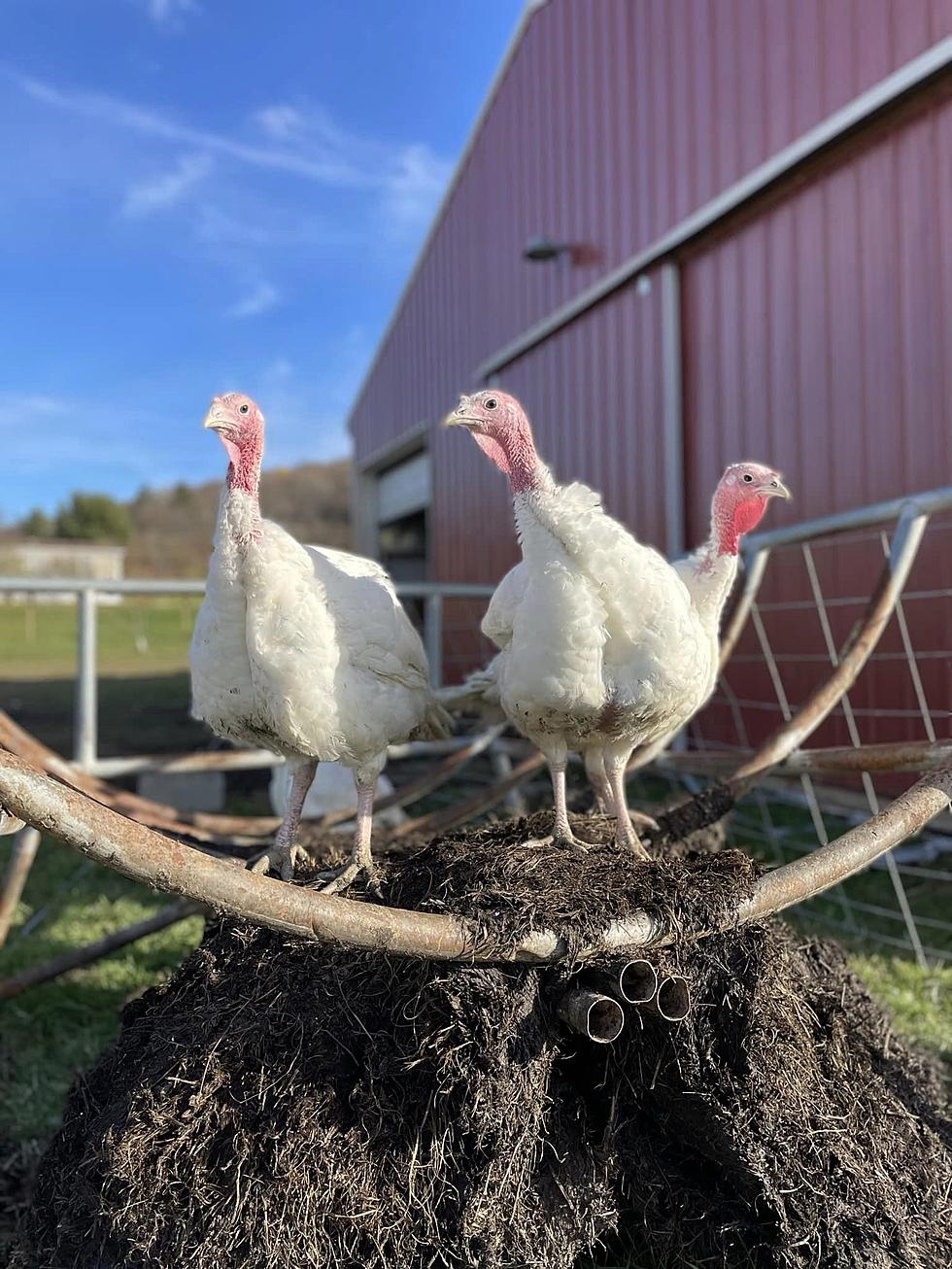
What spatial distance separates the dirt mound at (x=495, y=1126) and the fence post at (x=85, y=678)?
220cm

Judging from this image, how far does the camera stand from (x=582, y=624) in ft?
5.80

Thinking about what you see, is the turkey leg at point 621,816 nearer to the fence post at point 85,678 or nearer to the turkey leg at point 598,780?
the turkey leg at point 598,780

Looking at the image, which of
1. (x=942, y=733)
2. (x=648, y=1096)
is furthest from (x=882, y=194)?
(x=648, y=1096)

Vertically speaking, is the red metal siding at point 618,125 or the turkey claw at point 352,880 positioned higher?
the red metal siding at point 618,125

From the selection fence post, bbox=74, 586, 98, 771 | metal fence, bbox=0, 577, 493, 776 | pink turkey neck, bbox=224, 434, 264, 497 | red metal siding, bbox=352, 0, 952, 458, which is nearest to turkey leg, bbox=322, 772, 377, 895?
pink turkey neck, bbox=224, 434, 264, 497

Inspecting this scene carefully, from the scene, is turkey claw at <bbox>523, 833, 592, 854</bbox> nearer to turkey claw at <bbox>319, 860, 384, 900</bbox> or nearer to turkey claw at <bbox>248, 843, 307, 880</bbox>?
turkey claw at <bbox>319, 860, 384, 900</bbox>

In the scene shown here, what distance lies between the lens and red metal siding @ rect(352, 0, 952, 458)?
4.65 metres

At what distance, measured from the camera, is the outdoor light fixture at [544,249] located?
7.02 m

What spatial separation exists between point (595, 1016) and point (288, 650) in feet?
3.05

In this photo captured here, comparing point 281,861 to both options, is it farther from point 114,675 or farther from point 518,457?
point 114,675

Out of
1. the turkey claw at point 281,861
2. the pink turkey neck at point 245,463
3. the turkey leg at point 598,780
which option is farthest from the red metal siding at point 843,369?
the pink turkey neck at point 245,463

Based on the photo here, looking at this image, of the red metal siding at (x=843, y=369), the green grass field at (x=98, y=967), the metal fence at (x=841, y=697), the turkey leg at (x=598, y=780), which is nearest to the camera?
the turkey leg at (x=598, y=780)

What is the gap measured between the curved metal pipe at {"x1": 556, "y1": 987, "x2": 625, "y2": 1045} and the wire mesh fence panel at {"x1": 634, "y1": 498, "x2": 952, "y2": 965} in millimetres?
2067

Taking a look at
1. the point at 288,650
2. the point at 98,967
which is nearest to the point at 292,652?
the point at 288,650
